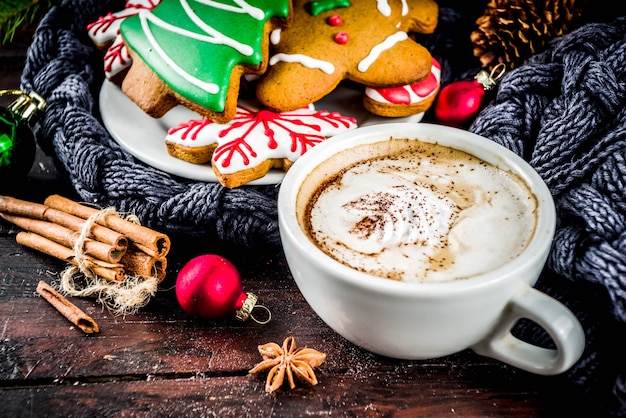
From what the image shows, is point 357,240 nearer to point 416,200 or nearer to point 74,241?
point 416,200

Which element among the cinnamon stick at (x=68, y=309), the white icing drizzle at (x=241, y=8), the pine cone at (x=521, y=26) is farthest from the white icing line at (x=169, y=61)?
the pine cone at (x=521, y=26)

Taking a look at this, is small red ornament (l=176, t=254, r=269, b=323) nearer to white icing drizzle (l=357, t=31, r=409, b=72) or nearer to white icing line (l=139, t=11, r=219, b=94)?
white icing line (l=139, t=11, r=219, b=94)

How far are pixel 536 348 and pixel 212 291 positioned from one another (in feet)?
1.48

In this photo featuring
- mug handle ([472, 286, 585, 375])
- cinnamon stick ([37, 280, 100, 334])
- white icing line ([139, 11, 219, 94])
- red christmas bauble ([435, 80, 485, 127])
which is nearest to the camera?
mug handle ([472, 286, 585, 375])

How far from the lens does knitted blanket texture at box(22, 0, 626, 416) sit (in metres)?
0.85

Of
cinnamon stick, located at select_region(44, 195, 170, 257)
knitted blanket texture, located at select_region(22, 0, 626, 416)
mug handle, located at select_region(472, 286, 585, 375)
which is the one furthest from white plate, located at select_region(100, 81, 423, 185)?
mug handle, located at select_region(472, 286, 585, 375)

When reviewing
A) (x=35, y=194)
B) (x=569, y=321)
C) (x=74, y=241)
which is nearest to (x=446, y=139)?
(x=569, y=321)

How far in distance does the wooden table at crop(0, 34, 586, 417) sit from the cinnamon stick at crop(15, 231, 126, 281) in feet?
0.18

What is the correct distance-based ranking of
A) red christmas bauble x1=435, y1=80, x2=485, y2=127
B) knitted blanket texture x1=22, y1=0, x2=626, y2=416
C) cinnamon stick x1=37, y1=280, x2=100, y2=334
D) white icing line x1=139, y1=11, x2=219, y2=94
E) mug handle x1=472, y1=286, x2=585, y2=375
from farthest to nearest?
1. red christmas bauble x1=435, y1=80, x2=485, y2=127
2. white icing line x1=139, y1=11, x2=219, y2=94
3. cinnamon stick x1=37, y1=280, x2=100, y2=334
4. knitted blanket texture x1=22, y1=0, x2=626, y2=416
5. mug handle x1=472, y1=286, x2=585, y2=375

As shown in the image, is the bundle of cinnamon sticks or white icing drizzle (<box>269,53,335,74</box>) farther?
white icing drizzle (<box>269,53,335,74</box>)

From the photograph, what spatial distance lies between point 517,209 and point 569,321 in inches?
7.6

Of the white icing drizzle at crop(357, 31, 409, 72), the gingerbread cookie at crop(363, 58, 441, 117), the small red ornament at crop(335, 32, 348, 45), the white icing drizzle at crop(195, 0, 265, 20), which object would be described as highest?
the white icing drizzle at crop(195, 0, 265, 20)

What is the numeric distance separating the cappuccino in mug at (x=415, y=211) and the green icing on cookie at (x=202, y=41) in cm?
26

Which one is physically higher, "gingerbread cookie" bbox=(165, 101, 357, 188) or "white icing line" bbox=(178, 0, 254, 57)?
"white icing line" bbox=(178, 0, 254, 57)
